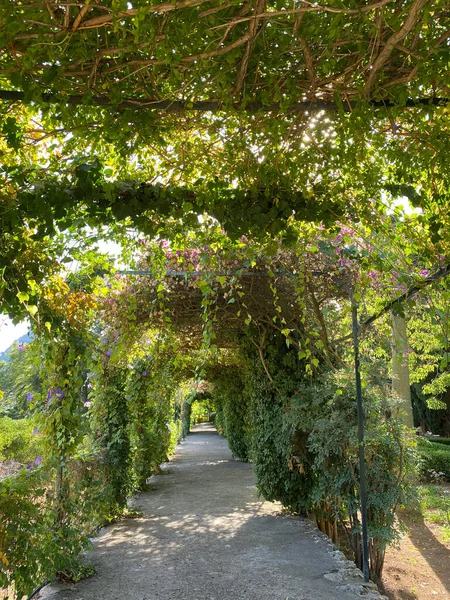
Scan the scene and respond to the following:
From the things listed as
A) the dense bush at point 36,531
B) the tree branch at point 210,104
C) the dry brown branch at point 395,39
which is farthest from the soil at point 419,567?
the dry brown branch at point 395,39

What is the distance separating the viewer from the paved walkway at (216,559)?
153 inches

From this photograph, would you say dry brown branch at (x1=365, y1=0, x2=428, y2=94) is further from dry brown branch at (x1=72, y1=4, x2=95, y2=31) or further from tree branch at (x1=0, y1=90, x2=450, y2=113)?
dry brown branch at (x1=72, y1=4, x2=95, y2=31)

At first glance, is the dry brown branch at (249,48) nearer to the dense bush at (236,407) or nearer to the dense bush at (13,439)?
the dense bush at (13,439)

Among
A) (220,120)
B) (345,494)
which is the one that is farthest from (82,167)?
(345,494)

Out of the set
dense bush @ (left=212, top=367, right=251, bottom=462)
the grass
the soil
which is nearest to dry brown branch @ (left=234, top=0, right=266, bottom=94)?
the soil

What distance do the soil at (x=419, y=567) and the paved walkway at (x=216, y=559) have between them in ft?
2.63

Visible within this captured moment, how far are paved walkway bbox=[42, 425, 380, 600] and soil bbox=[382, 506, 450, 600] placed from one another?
0.80 m

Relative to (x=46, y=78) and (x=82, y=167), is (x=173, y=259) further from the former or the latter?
(x=46, y=78)

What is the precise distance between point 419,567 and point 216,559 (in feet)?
8.27

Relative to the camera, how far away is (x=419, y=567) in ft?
18.9

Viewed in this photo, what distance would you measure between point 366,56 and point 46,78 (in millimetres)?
1432

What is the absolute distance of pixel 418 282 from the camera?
125 inches

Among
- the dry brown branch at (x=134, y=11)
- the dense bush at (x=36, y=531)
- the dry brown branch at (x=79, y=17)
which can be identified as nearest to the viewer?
the dry brown branch at (x=134, y=11)

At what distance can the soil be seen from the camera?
4.91 m
